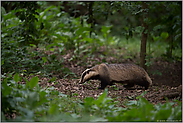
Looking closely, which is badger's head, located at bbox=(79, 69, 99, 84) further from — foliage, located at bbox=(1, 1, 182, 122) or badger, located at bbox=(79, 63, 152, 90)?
foliage, located at bbox=(1, 1, 182, 122)

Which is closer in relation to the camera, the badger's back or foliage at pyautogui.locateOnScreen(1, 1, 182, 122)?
foliage at pyautogui.locateOnScreen(1, 1, 182, 122)

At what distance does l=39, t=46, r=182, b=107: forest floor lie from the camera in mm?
4376

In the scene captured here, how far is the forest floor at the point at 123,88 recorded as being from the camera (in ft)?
14.4

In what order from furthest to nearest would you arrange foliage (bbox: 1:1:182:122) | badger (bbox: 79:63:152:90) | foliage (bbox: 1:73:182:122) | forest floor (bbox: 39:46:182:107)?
badger (bbox: 79:63:152:90) < forest floor (bbox: 39:46:182:107) < foliage (bbox: 1:1:182:122) < foliage (bbox: 1:73:182:122)

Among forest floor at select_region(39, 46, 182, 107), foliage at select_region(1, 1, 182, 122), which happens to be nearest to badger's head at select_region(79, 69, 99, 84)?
forest floor at select_region(39, 46, 182, 107)

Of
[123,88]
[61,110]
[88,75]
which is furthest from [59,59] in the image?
[61,110]

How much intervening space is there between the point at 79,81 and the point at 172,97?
8.25ft

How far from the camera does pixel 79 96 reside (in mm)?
4676

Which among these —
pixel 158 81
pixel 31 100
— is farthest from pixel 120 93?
pixel 31 100

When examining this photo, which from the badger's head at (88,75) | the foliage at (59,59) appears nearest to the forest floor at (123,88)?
the badger's head at (88,75)

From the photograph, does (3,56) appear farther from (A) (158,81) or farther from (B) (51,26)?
(A) (158,81)

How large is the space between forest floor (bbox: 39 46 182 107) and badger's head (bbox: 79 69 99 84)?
6.5 inches

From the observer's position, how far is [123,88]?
5.45 metres

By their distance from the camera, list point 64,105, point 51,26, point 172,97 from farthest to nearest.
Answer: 1. point 51,26
2. point 172,97
3. point 64,105
